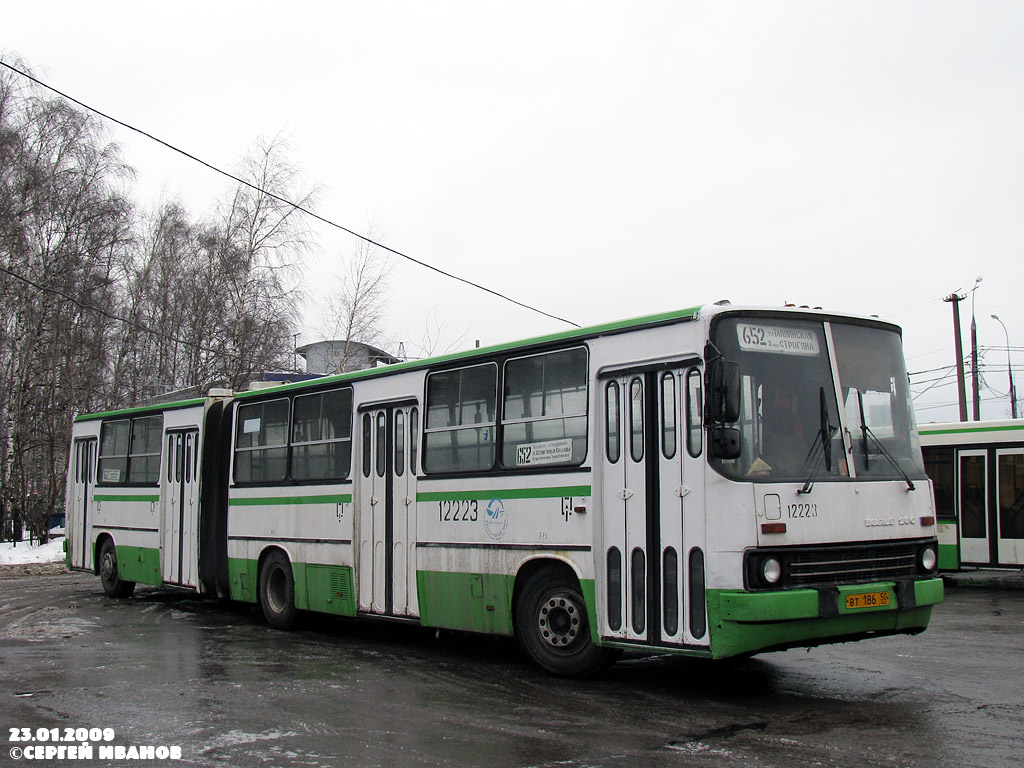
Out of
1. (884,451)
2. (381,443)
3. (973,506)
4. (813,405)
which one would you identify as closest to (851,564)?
(884,451)

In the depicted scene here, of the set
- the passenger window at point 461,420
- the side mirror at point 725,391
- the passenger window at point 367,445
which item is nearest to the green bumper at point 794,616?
the side mirror at point 725,391

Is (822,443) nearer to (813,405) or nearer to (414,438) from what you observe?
(813,405)

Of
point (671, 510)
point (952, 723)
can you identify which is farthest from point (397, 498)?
point (952, 723)

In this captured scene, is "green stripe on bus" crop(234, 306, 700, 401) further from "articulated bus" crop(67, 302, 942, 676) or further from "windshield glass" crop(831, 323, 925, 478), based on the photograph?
"windshield glass" crop(831, 323, 925, 478)

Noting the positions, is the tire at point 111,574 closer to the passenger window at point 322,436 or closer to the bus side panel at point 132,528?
the bus side panel at point 132,528

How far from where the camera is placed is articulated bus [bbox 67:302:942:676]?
7.56 m

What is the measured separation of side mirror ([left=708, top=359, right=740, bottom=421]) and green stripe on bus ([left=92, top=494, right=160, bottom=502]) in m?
10.7

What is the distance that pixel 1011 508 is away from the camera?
1691 cm

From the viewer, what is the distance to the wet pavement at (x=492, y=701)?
6.29 metres

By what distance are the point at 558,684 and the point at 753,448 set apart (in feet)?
8.68

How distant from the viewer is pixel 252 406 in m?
13.7

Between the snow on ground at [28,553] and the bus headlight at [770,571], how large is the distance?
2203 cm

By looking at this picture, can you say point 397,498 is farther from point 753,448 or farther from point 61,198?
point 61,198

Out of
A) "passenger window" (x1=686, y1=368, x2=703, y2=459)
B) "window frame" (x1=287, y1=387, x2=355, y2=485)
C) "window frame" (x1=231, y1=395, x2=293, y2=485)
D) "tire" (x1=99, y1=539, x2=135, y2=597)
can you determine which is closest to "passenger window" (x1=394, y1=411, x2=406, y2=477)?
"window frame" (x1=287, y1=387, x2=355, y2=485)
